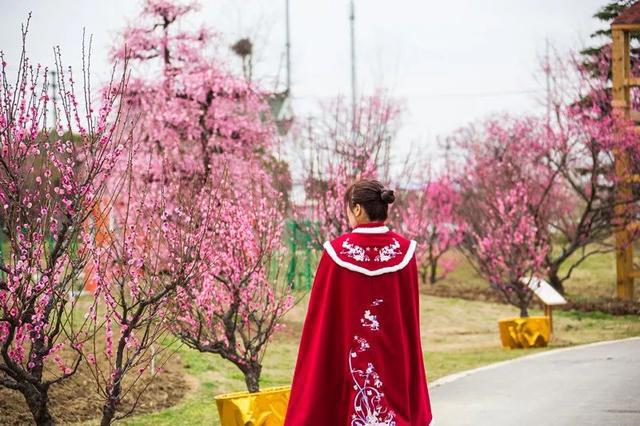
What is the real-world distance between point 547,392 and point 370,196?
6.82 meters

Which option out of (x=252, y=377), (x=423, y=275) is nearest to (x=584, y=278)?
(x=423, y=275)

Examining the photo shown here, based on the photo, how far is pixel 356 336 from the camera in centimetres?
686

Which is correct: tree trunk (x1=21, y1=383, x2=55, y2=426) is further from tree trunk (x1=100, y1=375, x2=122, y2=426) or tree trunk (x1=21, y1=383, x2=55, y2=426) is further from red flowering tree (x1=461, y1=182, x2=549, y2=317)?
red flowering tree (x1=461, y1=182, x2=549, y2=317)

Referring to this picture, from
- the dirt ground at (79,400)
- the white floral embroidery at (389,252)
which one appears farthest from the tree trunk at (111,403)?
the dirt ground at (79,400)

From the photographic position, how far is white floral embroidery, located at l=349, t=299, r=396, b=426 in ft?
22.3

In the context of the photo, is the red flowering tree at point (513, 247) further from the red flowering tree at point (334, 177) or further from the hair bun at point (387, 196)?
the hair bun at point (387, 196)

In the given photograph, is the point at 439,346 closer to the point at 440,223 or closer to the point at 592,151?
the point at 592,151

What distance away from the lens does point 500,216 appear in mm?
24562

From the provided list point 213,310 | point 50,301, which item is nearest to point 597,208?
point 213,310

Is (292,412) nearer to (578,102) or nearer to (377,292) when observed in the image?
(377,292)

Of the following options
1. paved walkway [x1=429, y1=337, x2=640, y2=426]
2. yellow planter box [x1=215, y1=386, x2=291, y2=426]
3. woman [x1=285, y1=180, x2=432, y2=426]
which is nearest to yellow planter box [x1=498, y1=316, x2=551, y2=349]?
paved walkway [x1=429, y1=337, x2=640, y2=426]

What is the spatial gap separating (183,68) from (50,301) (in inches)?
605

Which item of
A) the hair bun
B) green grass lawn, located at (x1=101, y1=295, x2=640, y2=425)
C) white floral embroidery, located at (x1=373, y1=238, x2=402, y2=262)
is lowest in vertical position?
green grass lawn, located at (x1=101, y1=295, x2=640, y2=425)

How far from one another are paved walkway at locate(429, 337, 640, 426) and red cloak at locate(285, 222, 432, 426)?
4032mm
